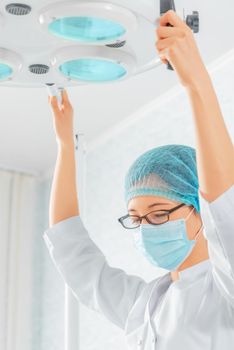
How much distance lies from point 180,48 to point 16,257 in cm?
245

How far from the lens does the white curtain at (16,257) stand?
3146mm

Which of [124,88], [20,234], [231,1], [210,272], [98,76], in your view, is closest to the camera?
[98,76]

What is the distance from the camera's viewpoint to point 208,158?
959mm

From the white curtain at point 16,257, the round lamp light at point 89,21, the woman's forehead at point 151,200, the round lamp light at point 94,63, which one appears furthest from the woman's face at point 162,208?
the white curtain at point 16,257

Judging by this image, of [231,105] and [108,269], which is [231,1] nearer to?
[231,105]

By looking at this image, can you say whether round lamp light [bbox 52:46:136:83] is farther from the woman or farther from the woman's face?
the woman's face

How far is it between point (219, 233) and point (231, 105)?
1383 millimetres

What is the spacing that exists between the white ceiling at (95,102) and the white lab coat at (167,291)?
2.82ft

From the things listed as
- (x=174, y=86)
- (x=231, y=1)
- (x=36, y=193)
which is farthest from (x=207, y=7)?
(x=36, y=193)

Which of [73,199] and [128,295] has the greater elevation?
[73,199]

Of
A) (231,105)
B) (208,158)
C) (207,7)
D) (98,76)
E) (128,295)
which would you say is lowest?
(128,295)

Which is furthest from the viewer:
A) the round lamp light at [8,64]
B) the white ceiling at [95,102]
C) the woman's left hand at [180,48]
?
the white ceiling at [95,102]

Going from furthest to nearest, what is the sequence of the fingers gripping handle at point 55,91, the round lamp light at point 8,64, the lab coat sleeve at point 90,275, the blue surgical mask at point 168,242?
the lab coat sleeve at point 90,275
the blue surgical mask at point 168,242
the fingers gripping handle at point 55,91
the round lamp light at point 8,64

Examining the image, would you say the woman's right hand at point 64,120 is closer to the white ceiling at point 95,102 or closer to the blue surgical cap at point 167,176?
the blue surgical cap at point 167,176
